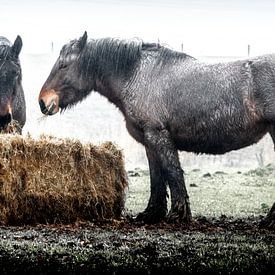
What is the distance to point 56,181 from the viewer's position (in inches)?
317

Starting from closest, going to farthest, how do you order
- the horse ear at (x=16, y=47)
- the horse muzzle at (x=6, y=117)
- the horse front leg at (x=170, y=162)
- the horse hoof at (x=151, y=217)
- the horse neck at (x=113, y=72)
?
the horse front leg at (x=170, y=162) < the horse hoof at (x=151, y=217) < the horse neck at (x=113, y=72) < the horse muzzle at (x=6, y=117) < the horse ear at (x=16, y=47)

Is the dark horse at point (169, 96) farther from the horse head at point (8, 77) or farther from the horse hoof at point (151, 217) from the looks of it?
the horse head at point (8, 77)

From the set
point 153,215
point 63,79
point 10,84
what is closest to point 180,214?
point 153,215

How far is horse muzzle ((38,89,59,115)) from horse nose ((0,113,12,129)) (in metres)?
0.80

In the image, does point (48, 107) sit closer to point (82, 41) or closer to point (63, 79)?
point (63, 79)

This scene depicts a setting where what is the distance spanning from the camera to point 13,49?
32.9 feet

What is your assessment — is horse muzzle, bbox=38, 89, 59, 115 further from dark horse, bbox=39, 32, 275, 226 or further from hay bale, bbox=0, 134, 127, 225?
hay bale, bbox=0, 134, 127, 225

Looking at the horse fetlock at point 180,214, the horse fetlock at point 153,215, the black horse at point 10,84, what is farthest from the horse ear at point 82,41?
the horse fetlock at point 180,214

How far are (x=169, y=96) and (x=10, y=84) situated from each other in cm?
255

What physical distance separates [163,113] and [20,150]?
5.71 ft

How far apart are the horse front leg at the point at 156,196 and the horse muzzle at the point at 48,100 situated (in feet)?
4.44

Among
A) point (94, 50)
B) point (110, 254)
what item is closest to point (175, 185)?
point (94, 50)

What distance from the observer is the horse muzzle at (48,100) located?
876 cm

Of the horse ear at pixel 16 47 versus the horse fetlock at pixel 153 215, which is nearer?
the horse fetlock at pixel 153 215
